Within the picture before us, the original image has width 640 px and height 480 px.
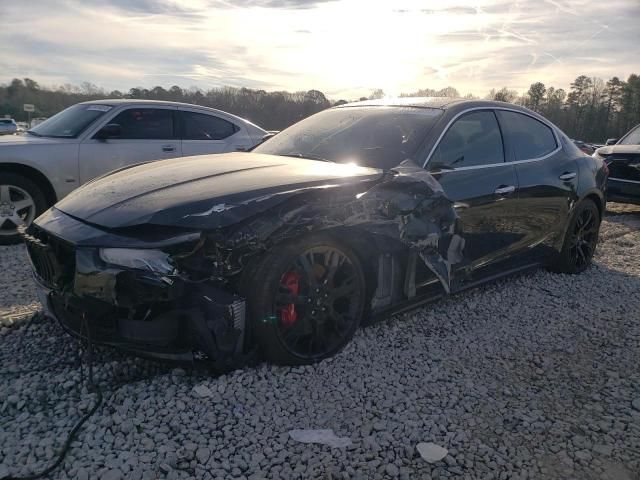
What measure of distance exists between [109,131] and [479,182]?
460 cm

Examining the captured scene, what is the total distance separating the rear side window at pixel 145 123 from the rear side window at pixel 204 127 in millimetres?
220

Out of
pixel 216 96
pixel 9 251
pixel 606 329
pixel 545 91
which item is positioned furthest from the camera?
pixel 545 91

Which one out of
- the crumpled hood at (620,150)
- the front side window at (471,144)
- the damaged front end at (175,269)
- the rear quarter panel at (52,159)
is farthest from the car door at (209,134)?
the crumpled hood at (620,150)

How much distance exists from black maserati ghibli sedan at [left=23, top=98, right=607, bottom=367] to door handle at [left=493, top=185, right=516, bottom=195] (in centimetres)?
2

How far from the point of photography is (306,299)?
114 inches

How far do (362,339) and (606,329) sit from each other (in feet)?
6.48

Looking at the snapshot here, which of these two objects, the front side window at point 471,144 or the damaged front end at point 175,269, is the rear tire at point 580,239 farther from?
the damaged front end at point 175,269

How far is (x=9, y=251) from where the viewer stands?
545 centimetres

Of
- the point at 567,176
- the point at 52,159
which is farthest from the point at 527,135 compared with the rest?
the point at 52,159

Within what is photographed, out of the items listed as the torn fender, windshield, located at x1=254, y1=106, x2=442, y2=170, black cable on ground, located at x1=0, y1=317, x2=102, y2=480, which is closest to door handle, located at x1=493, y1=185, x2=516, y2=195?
the torn fender

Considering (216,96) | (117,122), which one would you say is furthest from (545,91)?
(117,122)

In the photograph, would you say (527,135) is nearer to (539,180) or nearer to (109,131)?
(539,180)

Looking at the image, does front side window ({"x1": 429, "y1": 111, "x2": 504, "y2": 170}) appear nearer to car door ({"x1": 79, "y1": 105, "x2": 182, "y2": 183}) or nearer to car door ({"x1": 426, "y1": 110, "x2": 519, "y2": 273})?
car door ({"x1": 426, "y1": 110, "x2": 519, "y2": 273})

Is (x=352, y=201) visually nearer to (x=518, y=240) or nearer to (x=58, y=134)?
(x=518, y=240)
